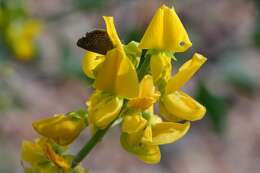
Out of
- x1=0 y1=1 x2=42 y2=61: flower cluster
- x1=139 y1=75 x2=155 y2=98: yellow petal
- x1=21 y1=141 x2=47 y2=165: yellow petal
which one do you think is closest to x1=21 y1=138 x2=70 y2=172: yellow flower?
x1=21 y1=141 x2=47 y2=165: yellow petal

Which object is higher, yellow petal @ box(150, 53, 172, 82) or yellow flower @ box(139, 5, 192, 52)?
yellow flower @ box(139, 5, 192, 52)

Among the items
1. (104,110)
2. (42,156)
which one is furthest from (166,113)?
(42,156)

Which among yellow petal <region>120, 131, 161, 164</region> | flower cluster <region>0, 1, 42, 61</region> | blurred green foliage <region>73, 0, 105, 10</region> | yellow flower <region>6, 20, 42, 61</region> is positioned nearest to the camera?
Answer: yellow petal <region>120, 131, 161, 164</region>

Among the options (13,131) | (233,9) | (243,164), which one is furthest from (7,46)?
(233,9)

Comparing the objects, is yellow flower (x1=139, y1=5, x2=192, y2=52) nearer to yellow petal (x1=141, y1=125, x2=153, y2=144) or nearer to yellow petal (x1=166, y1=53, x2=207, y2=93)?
yellow petal (x1=166, y1=53, x2=207, y2=93)

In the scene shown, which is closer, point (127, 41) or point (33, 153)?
point (33, 153)

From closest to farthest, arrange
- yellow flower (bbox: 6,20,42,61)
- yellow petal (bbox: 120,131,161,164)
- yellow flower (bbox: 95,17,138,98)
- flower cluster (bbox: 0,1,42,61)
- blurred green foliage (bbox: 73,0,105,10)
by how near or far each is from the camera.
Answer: yellow flower (bbox: 95,17,138,98)
yellow petal (bbox: 120,131,161,164)
flower cluster (bbox: 0,1,42,61)
yellow flower (bbox: 6,20,42,61)
blurred green foliage (bbox: 73,0,105,10)

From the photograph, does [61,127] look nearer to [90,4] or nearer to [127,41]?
[127,41]

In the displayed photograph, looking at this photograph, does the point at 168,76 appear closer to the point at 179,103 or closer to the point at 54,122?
the point at 179,103
